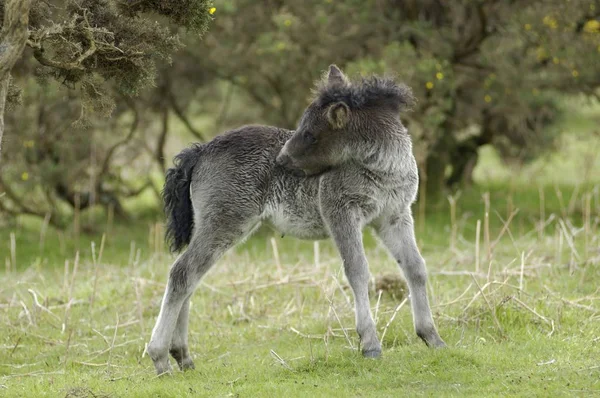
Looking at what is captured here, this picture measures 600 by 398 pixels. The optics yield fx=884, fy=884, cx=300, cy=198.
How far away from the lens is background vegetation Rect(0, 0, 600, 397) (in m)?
8.24

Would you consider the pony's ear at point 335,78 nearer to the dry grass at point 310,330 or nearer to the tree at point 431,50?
the dry grass at point 310,330

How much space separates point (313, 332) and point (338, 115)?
9.12ft

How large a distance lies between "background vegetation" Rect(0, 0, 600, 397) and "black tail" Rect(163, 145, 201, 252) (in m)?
0.93

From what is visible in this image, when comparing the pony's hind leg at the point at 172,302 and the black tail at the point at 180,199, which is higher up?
the black tail at the point at 180,199

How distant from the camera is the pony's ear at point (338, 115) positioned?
28.0 feet

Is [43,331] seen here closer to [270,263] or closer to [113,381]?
[113,381]

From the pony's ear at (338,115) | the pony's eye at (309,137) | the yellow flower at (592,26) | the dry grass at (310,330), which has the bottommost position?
the dry grass at (310,330)

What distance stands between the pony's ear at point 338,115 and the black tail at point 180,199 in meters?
1.52

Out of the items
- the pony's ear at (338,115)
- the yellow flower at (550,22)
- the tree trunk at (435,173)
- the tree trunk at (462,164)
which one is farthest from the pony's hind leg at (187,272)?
the tree trunk at (462,164)

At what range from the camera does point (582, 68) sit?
1762 cm

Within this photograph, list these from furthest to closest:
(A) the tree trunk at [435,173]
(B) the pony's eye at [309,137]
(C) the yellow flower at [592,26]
→ (A) the tree trunk at [435,173] < (C) the yellow flower at [592,26] < (B) the pony's eye at [309,137]

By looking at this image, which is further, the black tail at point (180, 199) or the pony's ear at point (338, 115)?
the black tail at point (180, 199)

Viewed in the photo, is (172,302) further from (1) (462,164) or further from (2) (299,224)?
(1) (462,164)

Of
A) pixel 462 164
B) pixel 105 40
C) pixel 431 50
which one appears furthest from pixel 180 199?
pixel 462 164
